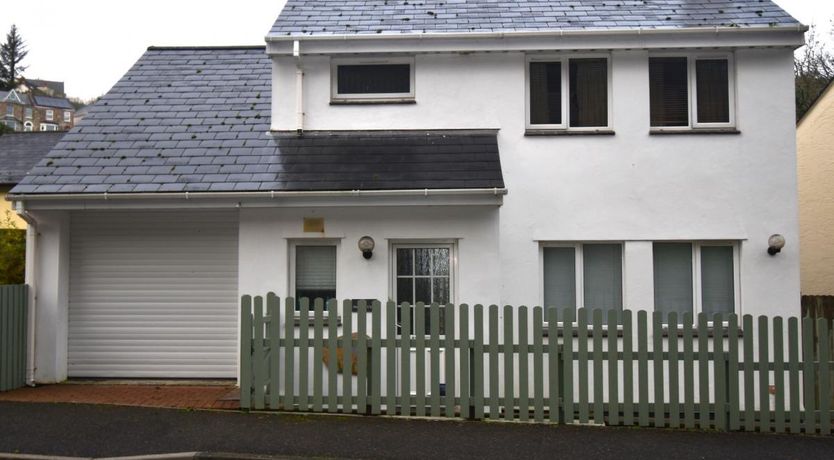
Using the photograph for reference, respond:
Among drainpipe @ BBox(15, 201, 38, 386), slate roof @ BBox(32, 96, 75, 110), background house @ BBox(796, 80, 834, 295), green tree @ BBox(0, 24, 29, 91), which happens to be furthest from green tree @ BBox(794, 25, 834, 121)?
slate roof @ BBox(32, 96, 75, 110)

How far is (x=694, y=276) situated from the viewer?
29.8ft

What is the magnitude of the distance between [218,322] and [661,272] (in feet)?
21.4

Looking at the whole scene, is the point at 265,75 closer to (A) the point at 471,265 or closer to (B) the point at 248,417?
(A) the point at 471,265

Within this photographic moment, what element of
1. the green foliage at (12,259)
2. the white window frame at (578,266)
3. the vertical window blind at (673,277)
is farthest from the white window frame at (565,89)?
the green foliage at (12,259)

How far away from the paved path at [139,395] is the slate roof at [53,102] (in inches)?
3768

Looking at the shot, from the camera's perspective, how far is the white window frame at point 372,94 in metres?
9.73

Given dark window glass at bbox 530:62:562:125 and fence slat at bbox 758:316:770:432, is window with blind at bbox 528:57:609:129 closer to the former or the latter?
dark window glass at bbox 530:62:562:125

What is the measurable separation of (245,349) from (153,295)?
2.85 m

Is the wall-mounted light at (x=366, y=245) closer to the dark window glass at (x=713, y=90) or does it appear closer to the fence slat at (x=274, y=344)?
the fence slat at (x=274, y=344)

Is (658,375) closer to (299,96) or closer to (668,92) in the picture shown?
(668,92)

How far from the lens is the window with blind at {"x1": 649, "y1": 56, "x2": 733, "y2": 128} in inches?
371

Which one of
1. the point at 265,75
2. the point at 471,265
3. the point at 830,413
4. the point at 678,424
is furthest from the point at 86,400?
the point at 830,413

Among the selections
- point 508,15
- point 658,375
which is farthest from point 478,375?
point 508,15

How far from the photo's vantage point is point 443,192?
8211 millimetres
